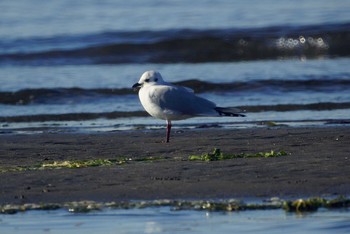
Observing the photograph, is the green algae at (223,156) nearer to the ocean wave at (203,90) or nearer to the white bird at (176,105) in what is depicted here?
the white bird at (176,105)

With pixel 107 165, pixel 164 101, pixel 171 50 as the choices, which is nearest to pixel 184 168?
pixel 107 165

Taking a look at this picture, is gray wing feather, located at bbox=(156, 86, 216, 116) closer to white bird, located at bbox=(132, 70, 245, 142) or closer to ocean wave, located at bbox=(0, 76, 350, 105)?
white bird, located at bbox=(132, 70, 245, 142)

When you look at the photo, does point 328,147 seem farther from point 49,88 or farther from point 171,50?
point 171,50

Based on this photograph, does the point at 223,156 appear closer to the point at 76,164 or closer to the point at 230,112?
the point at 76,164

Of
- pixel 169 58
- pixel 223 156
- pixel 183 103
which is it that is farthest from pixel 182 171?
pixel 169 58

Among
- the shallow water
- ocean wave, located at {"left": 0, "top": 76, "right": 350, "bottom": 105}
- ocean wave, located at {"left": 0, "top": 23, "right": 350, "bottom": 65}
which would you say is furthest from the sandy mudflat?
ocean wave, located at {"left": 0, "top": 23, "right": 350, "bottom": 65}

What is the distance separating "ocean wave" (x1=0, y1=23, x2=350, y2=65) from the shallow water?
14202mm

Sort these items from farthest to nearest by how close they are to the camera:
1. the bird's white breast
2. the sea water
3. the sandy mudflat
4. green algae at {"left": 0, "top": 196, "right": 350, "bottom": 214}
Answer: the sea water, the bird's white breast, the sandy mudflat, green algae at {"left": 0, "top": 196, "right": 350, "bottom": 214}

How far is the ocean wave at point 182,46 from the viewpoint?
21.0m

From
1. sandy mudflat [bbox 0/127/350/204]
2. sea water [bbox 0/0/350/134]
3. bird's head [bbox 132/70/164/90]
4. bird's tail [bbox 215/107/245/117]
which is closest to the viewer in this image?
sandy mudflat [bbox 0/127/350/204]

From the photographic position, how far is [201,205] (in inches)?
252

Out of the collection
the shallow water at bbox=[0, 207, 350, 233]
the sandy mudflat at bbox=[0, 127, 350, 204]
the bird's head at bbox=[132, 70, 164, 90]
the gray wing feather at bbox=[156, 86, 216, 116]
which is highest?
the bird's head at bbox=[132, 70, 164, 90]

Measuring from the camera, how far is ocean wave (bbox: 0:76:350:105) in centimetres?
1460

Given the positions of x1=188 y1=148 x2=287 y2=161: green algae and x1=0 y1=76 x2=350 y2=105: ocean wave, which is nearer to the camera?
x1=188 y1=148 x2=287 y2=161: green algae
